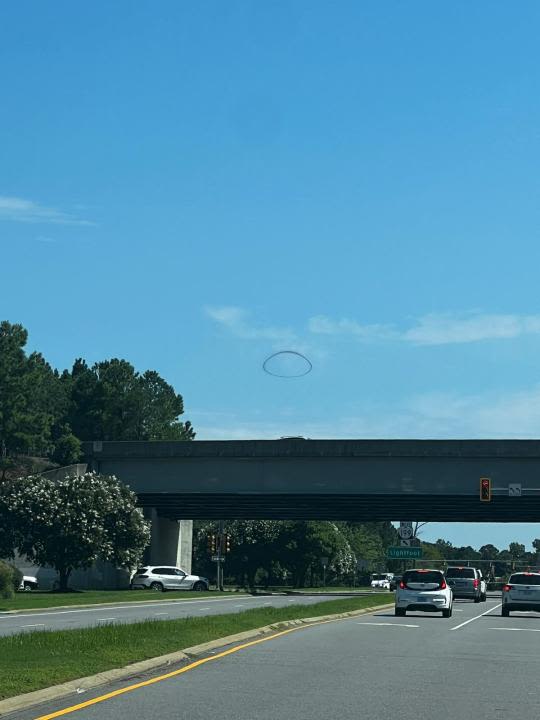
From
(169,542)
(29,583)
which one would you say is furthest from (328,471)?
(169,542)

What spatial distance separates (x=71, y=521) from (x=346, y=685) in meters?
50.4

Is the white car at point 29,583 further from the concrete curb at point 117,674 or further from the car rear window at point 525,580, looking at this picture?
the concrete curb at point 117,674

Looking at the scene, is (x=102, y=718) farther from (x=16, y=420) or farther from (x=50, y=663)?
(x=16, y=420)

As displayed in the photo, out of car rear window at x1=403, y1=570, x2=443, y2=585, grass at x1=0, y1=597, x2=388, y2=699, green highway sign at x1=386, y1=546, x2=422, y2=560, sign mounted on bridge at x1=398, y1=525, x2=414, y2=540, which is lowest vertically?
grass at x1=0, y1=597, x2=388, y2=699

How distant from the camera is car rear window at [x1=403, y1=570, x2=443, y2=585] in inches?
1598

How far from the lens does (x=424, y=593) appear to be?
40.4 m

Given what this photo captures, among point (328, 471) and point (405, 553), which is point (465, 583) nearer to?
point (405, 553)

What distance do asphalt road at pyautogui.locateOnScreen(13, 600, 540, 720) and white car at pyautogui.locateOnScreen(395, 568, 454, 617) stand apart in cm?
1354

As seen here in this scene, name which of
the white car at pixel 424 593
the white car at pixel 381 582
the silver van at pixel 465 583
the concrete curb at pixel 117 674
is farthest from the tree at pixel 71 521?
the white car at pixel 381 582

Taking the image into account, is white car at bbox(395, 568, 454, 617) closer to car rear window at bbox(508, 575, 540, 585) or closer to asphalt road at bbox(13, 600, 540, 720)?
car rear window at bbox(508, 575, 540, 585)

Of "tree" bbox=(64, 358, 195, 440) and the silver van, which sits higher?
"tree" bbox=(64, 358, 195, 440)

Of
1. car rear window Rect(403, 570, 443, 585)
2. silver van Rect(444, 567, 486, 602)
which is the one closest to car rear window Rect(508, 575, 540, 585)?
car rear window Rect(403, 570, 443, 585)

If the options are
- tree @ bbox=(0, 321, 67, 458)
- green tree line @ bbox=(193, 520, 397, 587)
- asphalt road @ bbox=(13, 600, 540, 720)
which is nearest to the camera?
asphalt road @ bbox=(13, 600, 540, 720)

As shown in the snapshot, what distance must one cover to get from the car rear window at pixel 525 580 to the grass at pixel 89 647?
1816cm
